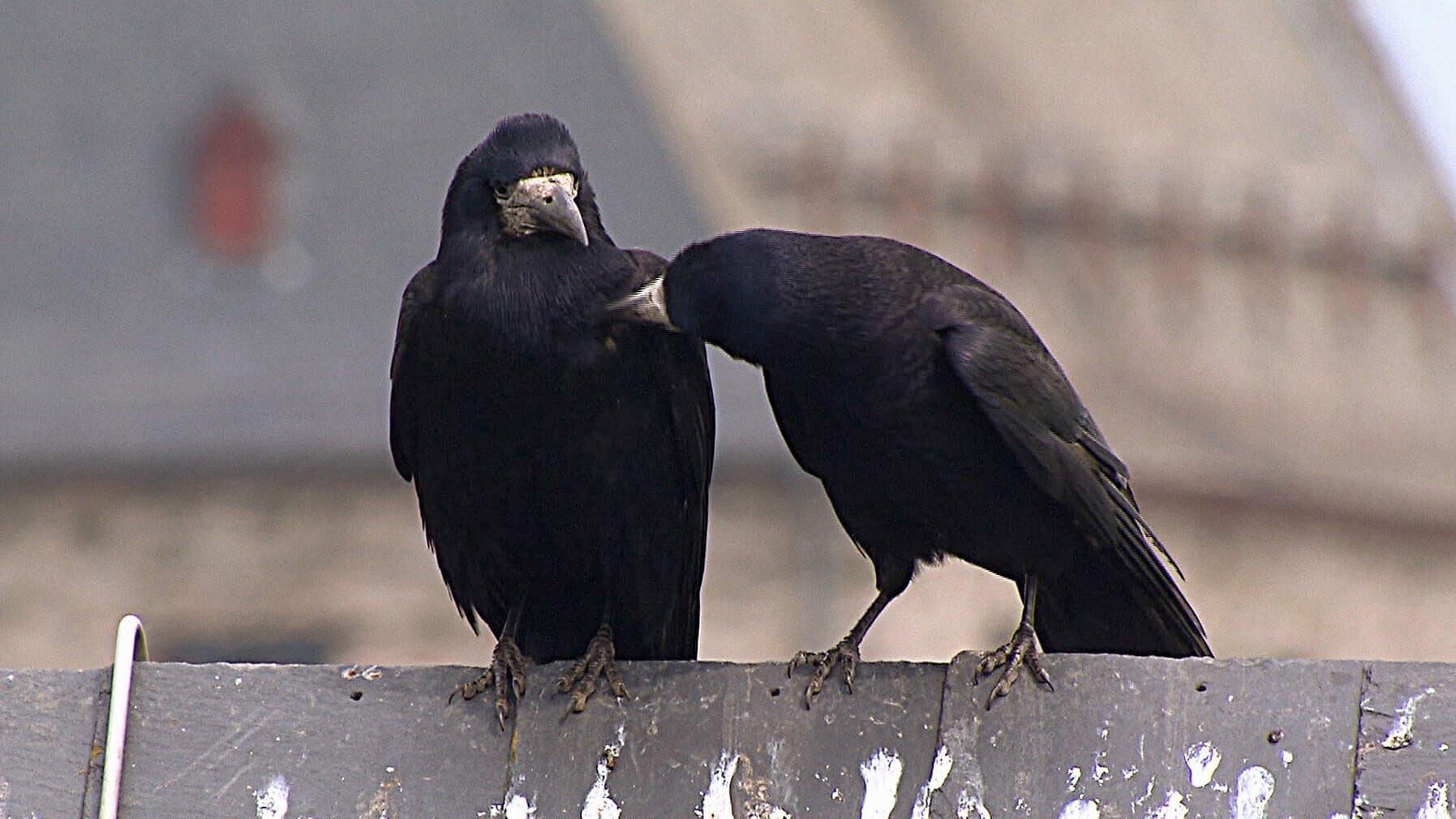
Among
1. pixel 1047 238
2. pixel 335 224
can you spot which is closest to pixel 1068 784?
pixel 335 224

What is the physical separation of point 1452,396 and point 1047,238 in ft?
11.7

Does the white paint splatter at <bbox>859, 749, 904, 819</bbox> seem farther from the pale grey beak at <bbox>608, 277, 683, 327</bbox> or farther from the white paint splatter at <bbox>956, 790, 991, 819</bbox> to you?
the pale grey beak at <bbox>608, 277, 683, 327</bbox>

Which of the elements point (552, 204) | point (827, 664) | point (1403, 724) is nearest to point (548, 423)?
point (552, 204)

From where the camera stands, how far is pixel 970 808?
13.7 feet

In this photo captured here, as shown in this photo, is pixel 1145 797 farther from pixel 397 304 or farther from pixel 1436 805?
pixel 397 304

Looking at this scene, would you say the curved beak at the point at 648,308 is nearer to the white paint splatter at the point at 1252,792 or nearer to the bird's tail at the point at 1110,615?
the bird's tail at the point at 1110,615

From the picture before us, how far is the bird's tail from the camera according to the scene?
5102 mm

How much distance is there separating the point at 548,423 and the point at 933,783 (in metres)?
1.17

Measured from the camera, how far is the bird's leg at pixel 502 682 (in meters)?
4.50

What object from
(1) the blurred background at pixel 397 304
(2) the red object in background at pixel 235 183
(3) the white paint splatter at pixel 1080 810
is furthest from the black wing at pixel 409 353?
(2) the red object in background at pixel 235 183

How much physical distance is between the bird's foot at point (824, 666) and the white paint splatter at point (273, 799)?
0.79 meters

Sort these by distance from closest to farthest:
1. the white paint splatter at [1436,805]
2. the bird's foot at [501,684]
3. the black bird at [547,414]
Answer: the white paint splatter at [1436,805], the bird's foot at [501,684], the black bird at [547,414]

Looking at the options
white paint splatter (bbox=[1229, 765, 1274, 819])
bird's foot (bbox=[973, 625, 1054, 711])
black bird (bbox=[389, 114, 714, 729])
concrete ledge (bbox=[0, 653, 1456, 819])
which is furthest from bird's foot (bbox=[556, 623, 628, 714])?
white paint splatter (bbox=[1229, 765, 1274, 819])

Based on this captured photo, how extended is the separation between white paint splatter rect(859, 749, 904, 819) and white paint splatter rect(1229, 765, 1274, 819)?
1.62 feet
